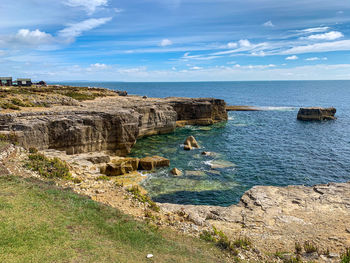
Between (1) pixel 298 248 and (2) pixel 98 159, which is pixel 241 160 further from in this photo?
(1) pixel 298 248

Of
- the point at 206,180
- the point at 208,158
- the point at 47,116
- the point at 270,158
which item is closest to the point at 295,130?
the point at 270,158

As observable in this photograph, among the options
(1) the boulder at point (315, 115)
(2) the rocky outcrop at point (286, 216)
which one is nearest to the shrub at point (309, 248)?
(2) the rocky outcrop at point (286, 216)

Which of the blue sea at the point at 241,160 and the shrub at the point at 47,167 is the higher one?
the shrub at the point at 47,167

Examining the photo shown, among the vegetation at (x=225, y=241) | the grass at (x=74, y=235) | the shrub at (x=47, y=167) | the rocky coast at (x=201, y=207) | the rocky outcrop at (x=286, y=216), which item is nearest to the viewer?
the grass at (x=74, y=235)

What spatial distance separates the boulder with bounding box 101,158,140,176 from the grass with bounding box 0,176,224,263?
15136mm

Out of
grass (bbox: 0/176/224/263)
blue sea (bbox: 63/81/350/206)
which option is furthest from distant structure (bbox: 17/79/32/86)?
grass (bbox: 0/176/224/263)

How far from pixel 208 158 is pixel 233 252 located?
27.5 meters

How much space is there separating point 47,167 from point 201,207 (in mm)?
14157

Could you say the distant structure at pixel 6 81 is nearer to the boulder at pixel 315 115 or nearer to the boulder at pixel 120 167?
the boulder at pixel 120 167

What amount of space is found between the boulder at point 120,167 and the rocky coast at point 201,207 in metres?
0.14

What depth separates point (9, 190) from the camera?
15.4 meters

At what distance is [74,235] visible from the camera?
1209 centimetres

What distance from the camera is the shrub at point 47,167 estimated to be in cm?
2039

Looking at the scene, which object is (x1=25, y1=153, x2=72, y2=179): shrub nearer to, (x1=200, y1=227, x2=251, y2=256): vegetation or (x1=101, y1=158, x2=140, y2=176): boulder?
(x1=101, y1=158, x2=140, y2=176): boulder
